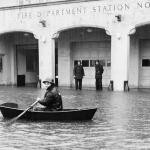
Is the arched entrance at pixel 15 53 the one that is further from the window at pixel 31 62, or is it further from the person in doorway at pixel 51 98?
the person in doorway at pixel 51 98

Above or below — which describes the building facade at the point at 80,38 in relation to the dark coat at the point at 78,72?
above

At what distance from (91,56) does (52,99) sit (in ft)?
57.8

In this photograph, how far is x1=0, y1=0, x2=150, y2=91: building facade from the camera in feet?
83.8

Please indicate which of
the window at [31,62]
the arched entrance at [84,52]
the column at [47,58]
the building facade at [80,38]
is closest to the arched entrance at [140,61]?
the building facade at [80,38]

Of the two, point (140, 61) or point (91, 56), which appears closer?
point (140, 61)

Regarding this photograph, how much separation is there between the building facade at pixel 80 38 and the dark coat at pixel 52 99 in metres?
12.9

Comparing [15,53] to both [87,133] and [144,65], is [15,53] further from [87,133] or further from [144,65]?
[87,133]

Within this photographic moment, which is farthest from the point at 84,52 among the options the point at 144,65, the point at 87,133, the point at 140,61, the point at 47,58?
the point at 87,133

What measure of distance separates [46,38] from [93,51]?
3650 mm

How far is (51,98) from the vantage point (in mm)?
12727

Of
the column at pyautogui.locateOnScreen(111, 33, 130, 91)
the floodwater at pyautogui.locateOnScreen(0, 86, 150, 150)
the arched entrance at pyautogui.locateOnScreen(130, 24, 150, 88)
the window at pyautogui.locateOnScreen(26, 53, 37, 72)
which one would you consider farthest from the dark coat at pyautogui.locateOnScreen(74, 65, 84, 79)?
the floodwater at pyautogui.locateOnScreen(0, 86, 150, 150)

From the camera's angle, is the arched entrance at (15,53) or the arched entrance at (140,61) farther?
the arched entrance at (15,53)

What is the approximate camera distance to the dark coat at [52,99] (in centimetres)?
1273

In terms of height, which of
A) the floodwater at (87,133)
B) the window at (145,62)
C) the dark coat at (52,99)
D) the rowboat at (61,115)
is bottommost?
the floodwater at (87,133)
